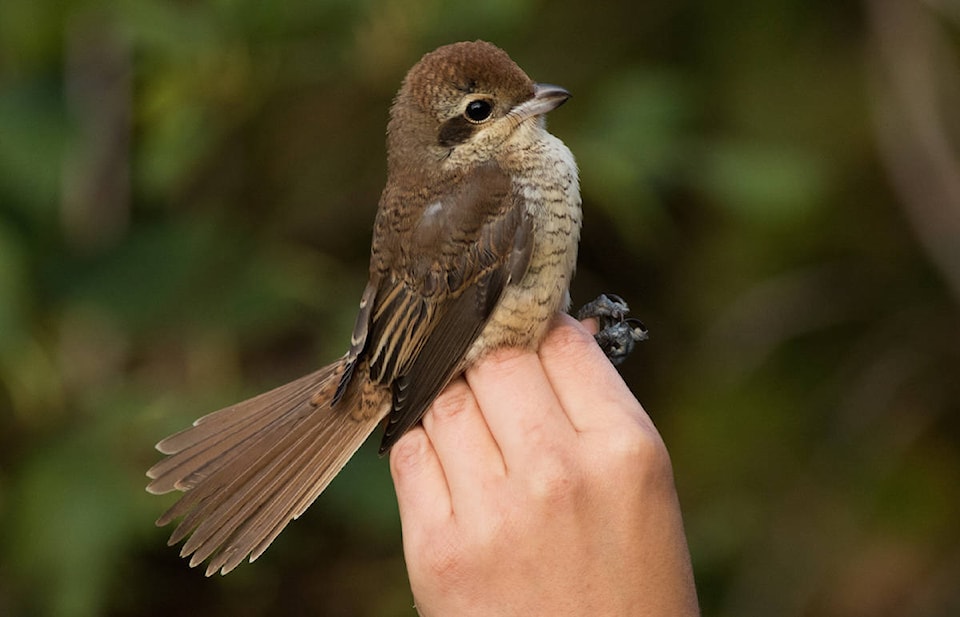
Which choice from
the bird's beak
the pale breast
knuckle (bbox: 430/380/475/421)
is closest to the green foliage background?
the bird's beak

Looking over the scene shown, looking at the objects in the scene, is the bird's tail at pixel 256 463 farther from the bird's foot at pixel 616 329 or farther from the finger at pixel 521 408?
the bird's foot at pixel 616 329

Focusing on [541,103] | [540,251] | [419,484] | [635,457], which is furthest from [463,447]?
[541,103]

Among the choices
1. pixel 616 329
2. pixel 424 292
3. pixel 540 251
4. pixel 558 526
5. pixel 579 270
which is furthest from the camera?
pixel 579 270

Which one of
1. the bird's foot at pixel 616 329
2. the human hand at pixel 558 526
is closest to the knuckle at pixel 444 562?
the human hand at pixel 558 526

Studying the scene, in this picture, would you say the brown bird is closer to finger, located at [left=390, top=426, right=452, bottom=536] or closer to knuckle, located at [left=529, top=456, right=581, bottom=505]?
finger, located at [left=390, top=426, right=452, bottom=536]

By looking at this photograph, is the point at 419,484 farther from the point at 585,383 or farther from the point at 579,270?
the point at 579,270

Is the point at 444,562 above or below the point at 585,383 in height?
below

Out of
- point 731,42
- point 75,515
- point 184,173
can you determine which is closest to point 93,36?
point 184,173
